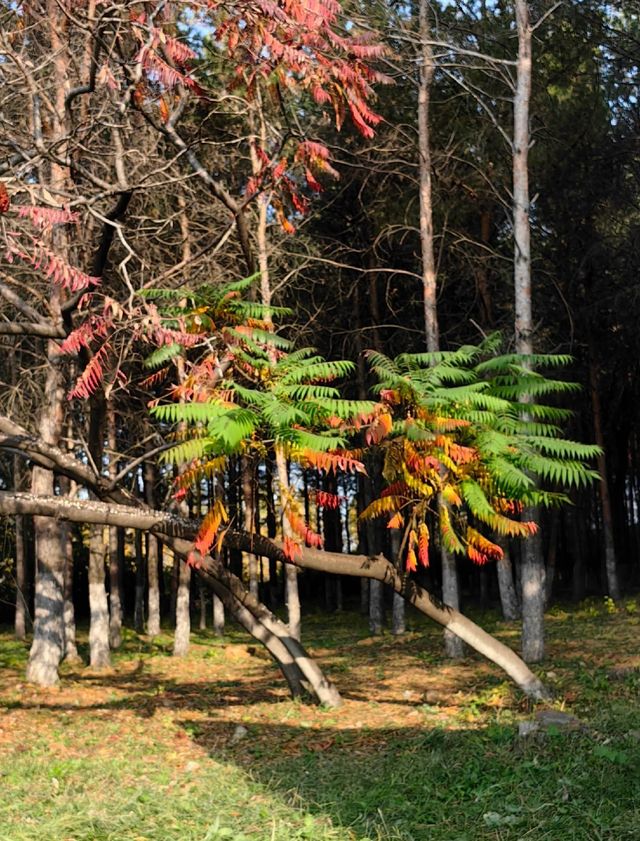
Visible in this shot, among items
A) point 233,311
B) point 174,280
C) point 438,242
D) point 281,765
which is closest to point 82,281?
point 233,311

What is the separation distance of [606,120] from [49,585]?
15.9 meters

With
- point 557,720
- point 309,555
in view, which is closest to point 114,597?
point 309,555

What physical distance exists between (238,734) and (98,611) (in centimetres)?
901

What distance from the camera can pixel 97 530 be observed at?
19516 mm

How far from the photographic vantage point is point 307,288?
72.2 ft

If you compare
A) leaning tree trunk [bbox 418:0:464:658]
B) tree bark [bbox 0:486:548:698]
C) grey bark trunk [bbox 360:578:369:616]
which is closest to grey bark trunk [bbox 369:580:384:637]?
leaning tree trunk [bbox 418:0:464:658]

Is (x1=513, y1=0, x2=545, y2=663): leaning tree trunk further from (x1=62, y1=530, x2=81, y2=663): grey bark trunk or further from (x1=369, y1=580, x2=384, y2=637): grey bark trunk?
(x1=62, y1=530, x2=81, y2=663): grey bark trunk

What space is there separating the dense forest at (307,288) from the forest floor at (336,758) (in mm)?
1106

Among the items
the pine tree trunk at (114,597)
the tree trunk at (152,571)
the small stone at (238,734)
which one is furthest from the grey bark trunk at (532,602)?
the tree trunk at (152,571)

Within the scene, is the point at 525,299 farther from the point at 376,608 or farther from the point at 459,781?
the point at 376,608

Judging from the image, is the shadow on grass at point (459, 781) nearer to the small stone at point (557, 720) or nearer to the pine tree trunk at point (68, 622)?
the small stone at point (557, 720)

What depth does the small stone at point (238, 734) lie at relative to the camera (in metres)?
10.5

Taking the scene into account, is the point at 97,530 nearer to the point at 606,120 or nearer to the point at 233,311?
the point at 233,311

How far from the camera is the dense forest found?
845cm
